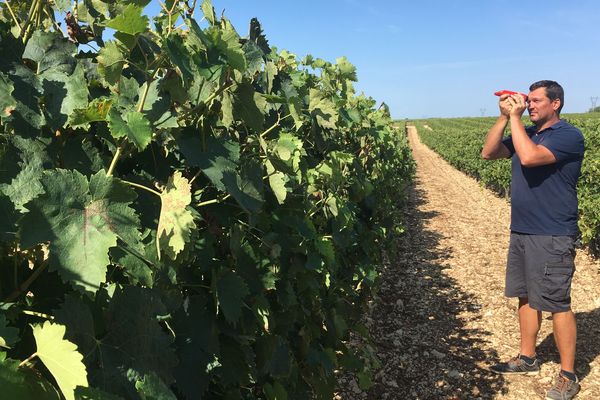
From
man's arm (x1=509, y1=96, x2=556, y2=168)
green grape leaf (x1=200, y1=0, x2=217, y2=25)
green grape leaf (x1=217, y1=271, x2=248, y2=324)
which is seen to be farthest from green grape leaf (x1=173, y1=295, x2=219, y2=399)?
man's arm (x1=509, y1=96, x2=556, y2=168)

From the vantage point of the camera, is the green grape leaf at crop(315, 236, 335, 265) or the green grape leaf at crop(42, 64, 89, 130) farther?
the green grape leaf at crop(315, 236, 335, 265)

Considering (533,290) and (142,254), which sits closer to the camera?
(142,254)

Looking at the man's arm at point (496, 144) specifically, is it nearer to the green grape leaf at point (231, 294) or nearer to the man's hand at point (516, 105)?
Result: the man's hand at point (516, 105)

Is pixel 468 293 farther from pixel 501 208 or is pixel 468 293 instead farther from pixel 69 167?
pixel 501 208

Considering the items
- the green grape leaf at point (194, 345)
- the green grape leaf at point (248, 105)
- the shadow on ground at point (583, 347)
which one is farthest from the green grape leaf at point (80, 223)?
the shadow on ground at point (583, 347)

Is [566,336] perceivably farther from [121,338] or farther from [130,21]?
[130,21]

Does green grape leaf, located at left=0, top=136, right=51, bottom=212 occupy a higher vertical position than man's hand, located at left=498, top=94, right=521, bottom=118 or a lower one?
lower

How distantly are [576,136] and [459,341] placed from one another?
2160 mm

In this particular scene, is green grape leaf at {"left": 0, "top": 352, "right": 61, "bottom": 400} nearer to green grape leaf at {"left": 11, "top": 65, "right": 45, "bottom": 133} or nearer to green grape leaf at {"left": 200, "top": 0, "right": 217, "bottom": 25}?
green grape leaf at {"left": 11, "top": 65, "right": 45, "bottom": 133}

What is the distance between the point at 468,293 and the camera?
19.4 feet

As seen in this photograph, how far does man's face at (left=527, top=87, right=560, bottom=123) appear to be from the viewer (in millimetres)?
3613

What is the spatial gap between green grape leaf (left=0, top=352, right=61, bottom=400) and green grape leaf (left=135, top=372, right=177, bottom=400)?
4.7 inches

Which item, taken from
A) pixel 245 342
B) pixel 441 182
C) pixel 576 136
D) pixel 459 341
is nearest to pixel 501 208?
pixel 441 182

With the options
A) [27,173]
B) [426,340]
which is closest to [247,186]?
[27,173]
